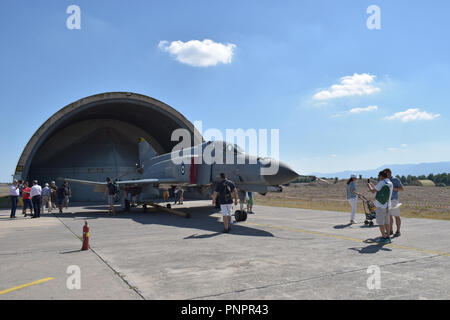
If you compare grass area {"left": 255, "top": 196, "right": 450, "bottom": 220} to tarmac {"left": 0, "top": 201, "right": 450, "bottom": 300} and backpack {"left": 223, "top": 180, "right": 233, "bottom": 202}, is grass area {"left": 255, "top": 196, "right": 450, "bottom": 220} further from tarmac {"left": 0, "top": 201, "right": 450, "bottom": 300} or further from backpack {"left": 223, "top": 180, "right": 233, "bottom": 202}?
backpack {"left": 223, "top": 180, "right": 233, "bottom": 202}

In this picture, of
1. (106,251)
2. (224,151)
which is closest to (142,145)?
(224,151)

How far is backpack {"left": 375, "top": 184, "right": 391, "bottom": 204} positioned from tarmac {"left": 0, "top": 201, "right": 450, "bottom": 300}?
3.45ft

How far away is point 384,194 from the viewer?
779 cm

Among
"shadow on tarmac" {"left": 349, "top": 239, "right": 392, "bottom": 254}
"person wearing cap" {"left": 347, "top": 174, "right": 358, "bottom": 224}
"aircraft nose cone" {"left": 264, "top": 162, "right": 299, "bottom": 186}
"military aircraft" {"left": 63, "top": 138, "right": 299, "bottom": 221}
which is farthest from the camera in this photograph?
"person wearing cap" {"left": 347, "top": 174, "right": 358, "bottom": 224}

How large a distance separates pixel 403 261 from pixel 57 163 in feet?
105

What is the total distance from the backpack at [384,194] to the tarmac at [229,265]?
1051 millimetres

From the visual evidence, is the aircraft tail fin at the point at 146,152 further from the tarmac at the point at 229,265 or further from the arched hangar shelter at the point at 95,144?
the tarmac at the point at 229,265

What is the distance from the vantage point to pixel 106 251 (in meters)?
6.82

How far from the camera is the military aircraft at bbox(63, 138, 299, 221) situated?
1066 centimetres

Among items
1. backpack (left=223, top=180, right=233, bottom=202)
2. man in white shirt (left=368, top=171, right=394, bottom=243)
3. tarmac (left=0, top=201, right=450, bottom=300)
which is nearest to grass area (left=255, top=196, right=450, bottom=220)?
tarmac (left=0, top=201, right=450, bottom=300)

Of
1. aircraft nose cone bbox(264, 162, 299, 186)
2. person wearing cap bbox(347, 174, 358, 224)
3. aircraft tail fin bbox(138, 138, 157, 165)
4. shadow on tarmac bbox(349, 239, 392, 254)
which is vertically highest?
aircraft tail fin bbox(138, 138, 157, 165)

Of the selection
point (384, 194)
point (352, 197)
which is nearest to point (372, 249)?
point (384, 194)

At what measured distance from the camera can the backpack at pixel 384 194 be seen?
776 centimetres
